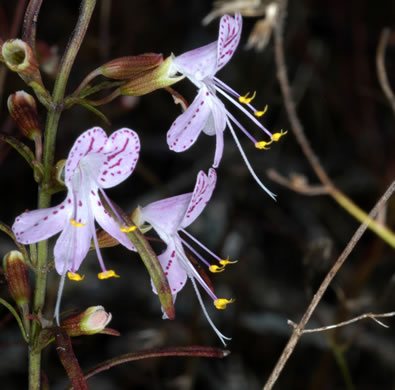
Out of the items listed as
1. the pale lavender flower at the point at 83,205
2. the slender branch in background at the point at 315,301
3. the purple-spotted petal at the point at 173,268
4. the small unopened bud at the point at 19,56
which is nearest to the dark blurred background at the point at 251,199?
the slender branch in background at the point at 315,301

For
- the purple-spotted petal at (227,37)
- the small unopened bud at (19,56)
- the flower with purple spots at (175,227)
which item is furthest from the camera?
the flower with purple spots at (175,227)

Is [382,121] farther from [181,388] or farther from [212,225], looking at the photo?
[181,388]

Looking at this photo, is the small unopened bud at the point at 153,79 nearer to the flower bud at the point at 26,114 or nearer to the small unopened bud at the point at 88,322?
the flower bud at the point at 26,114

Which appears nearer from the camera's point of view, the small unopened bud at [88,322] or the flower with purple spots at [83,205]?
the flower with purple spots at [83,205]

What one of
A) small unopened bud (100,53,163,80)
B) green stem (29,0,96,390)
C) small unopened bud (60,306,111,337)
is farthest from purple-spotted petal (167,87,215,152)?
small unopened bud (60,306,111,337)

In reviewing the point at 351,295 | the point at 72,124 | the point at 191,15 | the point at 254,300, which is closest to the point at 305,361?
the point at 254,300

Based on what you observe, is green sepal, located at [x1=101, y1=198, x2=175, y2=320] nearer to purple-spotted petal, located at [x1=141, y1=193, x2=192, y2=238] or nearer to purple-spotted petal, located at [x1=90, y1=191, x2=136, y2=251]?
purple-spotted petal, located at [x1=90, y1=191, x2=136, y2=251]

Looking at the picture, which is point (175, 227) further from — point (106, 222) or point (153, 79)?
point (153, 79)

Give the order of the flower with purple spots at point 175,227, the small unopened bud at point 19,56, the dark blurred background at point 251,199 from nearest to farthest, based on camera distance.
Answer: the small unopened bud at point 19,56 → the flower with purple spots at point 175,227 → the dark blurred background at point 251,199
